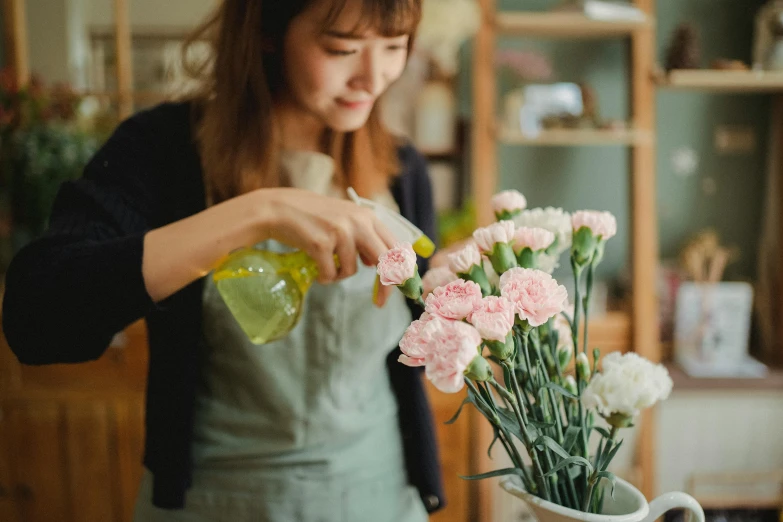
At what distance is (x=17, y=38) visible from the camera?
7.73 feet

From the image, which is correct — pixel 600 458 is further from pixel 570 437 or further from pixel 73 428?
pixel 73 428

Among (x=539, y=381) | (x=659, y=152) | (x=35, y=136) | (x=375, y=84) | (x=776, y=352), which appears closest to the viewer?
(x=539, y=381)

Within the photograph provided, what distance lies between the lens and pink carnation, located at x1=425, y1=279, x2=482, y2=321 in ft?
1.46

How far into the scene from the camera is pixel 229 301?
0.73 meters

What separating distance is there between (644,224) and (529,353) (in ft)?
5.96

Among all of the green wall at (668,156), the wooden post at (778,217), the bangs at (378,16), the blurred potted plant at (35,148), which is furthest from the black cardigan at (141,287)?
the wooden post at (778,217)

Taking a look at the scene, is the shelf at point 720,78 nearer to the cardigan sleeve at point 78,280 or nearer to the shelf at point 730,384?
the shelf at point 730,384

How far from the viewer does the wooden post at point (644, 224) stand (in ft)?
6.95

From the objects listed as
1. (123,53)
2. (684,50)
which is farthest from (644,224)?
(123,53)

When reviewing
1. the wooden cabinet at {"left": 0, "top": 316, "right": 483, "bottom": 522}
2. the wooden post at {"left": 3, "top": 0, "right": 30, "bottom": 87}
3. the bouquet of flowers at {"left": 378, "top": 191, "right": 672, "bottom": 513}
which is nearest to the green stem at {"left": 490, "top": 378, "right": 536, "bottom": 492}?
the bouquet of flowers at {"left": 378, "top": 191, "right": 672, "bottom": 513}

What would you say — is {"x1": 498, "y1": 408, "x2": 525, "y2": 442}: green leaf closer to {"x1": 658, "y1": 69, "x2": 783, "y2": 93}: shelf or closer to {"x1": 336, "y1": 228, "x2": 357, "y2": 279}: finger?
{"x1": 336, "y1": 228, "x2": 357, "y2": 279}: finger

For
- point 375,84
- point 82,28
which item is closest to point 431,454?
point 375,84

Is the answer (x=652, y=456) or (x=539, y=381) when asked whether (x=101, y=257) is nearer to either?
(x=539, y=381)

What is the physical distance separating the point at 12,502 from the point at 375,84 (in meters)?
2.13
